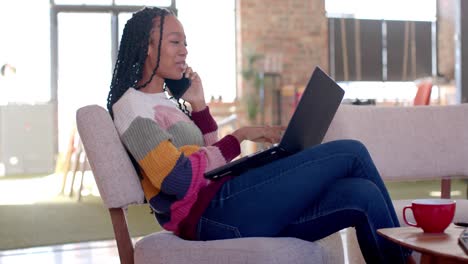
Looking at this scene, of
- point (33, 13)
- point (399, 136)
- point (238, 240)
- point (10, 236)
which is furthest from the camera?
point (33, 13)

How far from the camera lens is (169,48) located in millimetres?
1848

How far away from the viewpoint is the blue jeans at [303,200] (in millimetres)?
1541

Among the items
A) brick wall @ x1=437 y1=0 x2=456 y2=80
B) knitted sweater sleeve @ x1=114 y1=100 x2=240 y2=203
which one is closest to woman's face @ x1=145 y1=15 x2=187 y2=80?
knitted sweater sleeve @ x1=114 y1=100 x2=240 y2=203

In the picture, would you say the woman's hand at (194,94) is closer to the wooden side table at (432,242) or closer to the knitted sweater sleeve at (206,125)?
the knitted sweater sleeve at (206,125)

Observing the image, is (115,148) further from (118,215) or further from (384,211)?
(384,211)

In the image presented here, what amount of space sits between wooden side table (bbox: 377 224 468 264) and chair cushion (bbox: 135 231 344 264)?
0.20m

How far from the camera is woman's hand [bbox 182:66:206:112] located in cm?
203

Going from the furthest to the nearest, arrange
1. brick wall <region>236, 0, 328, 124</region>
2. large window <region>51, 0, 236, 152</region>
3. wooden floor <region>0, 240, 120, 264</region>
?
brick wall <region>236, 0, 328, 124</region> → large window <region>51, 0, 236, 152</region> → wooden floor <region>0, 240, 120, 264</region>

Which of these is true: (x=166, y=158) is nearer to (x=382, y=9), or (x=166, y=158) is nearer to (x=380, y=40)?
(x=380, y=40)

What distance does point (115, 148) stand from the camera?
1.60 m

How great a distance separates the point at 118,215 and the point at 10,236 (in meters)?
2.49

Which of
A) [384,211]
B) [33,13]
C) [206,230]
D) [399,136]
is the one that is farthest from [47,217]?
[33,13]

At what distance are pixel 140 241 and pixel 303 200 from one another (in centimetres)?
42

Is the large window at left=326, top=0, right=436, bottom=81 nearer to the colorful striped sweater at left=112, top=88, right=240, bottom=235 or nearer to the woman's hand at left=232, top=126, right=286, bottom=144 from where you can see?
the woman's hand at left=232, top=126, right=286, bottom=144
